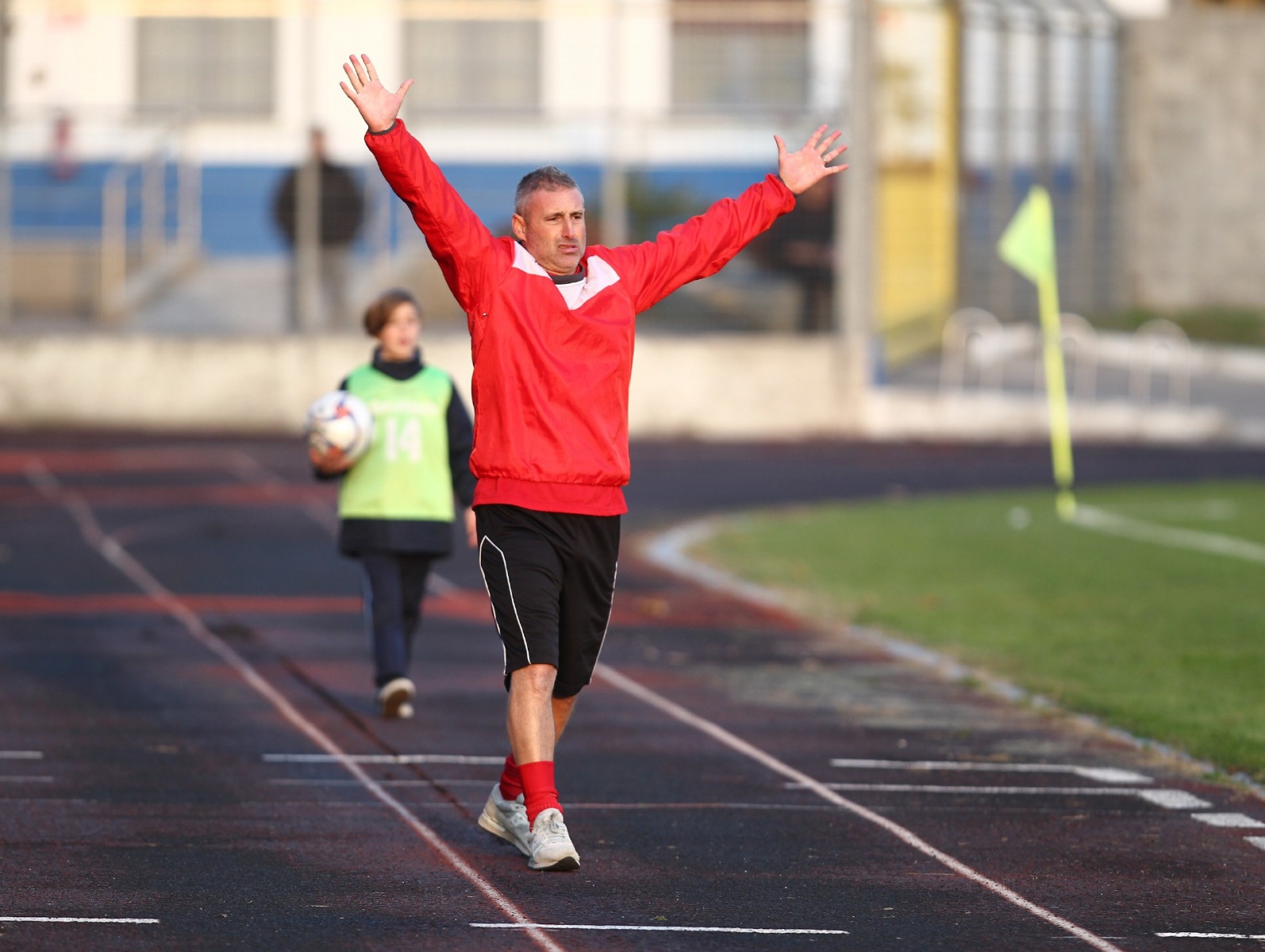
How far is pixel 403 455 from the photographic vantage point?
9.62 m

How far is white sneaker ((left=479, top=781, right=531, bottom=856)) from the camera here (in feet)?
22.0

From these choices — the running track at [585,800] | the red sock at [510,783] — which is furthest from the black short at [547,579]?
the running track at [585,800]

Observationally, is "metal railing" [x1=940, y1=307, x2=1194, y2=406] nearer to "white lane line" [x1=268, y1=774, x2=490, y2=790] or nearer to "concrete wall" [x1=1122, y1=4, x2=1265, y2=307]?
"concrete wall" [x1=1122, y1=4, x2=1265, y2=307]

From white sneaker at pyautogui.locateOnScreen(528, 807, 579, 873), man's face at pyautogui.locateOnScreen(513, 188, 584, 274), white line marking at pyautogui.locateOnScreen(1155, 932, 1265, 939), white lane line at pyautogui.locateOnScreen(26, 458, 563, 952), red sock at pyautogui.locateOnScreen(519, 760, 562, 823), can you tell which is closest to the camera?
white line marking at pyautogui.locateOnScreen(1155, 932, 1265, 939)

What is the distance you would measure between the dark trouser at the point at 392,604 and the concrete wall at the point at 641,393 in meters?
18.2

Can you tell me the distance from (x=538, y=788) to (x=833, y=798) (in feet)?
4.99

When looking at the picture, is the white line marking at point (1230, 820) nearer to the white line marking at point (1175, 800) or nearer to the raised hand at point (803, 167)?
the white line marking at point (1175, 800)

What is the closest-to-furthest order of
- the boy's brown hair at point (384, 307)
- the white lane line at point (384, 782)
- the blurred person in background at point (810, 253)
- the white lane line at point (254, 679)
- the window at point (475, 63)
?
the white lane line at point (254, 679)
the white lane line at point (384, 782)
the boy's brown hair at point (384, 307)
the blurred person in background at point (810, 253)
the window at point (475, 63)

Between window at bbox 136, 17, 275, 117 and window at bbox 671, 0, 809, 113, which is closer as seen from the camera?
window at bbox 671, 0, 809, 113

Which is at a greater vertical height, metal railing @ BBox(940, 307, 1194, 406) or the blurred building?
the blurred building

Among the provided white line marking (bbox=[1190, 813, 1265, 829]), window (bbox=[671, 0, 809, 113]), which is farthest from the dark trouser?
window (bbox=[671, 0, 809, 113])

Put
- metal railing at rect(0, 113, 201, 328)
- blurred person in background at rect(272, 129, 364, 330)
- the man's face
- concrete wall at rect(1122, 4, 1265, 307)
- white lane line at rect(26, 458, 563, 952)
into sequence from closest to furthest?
1. white lane line at rect(26, 458, 563, 952)
2. the man's face
3. blurred person in background at rect(272, 129, 364, 330)
4. metal railing at rect(0, 113, 201, 328)
5. concrete wall at rect(1122, 4, 1265, 307)

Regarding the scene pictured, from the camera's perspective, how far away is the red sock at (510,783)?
687cm

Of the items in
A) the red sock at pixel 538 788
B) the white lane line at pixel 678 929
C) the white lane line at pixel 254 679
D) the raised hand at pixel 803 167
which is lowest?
the white lane line at pixel 254 679
